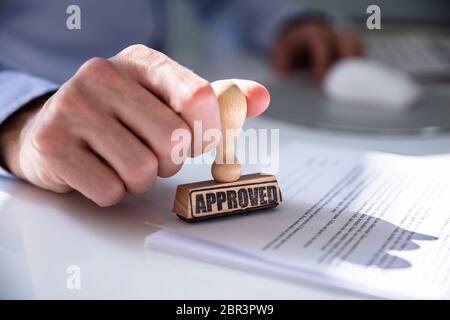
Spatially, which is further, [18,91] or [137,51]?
[18,91]

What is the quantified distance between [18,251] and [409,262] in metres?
0.28

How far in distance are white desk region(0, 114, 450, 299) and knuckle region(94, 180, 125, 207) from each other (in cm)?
2

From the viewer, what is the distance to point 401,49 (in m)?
1.13

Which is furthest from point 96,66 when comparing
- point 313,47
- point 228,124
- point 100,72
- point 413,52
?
point 413,52

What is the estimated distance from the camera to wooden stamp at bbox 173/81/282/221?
0.44 m

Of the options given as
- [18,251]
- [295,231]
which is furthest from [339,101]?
[18,251]

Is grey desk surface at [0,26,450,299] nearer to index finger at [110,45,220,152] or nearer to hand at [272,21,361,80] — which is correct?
index finger at [110,45,220,152]

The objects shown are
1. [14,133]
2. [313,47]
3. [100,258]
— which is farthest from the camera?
[313,47]

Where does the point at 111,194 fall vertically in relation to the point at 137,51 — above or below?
below

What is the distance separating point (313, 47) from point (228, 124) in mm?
669

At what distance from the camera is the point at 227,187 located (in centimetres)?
46

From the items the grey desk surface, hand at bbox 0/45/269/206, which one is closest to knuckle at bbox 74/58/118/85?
hand at bbox 0/45/269/206

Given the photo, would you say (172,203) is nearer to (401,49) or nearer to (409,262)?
(409,262)

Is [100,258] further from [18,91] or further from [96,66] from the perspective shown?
[18,91]
